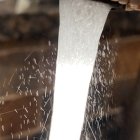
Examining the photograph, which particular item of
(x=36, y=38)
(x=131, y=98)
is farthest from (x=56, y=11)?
(x=131, y=98)

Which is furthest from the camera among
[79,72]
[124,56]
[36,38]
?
[124,56]

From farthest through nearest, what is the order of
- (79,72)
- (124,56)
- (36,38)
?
(124,56)
(79,72)
(36,38)

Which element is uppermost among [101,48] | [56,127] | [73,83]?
[101,48]

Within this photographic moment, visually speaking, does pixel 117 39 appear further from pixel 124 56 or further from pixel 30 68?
pixel 30 68
